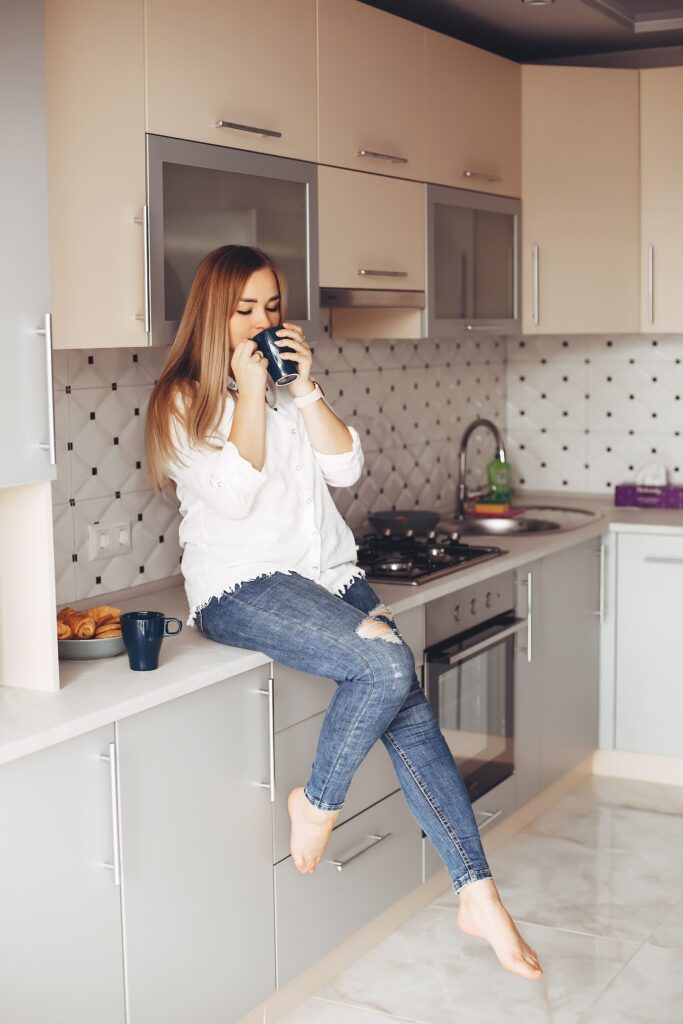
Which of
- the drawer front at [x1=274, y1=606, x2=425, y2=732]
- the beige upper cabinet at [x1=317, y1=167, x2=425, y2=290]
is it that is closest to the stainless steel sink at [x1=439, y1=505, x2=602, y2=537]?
the beige upper cabinet at [x1=317, y1=167, x2=425, y2=290]

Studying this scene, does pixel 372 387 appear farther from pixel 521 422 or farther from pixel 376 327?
pixel 521 422

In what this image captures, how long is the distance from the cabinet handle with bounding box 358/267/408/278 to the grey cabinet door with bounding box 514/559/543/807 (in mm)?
884

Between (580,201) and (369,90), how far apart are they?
3.99ft

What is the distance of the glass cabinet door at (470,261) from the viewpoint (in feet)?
11.7

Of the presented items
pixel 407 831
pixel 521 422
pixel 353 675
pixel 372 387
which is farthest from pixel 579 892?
pixel 521 422

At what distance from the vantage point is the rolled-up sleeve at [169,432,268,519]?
2.47 m

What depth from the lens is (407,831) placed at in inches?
121

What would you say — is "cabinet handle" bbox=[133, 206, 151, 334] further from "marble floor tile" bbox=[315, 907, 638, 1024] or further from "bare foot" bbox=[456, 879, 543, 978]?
"marble floor tile" bbox=[315, 907, 638, 1024]

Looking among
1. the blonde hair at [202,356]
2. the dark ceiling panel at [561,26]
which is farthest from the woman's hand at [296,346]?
the dark ceiling panel at [561,26]

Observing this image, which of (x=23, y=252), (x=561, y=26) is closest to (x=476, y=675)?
(x=23, y=252)

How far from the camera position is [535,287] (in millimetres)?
4215

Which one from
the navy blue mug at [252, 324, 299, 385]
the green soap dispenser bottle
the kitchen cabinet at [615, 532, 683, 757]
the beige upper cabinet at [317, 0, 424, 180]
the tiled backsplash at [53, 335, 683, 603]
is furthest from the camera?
the green soap dispenser bottle

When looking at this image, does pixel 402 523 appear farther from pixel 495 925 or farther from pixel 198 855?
pixel 198 855

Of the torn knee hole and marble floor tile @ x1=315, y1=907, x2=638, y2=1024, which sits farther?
marble floor tile @ x1=315, y1=907, x2=638, y2=1024
